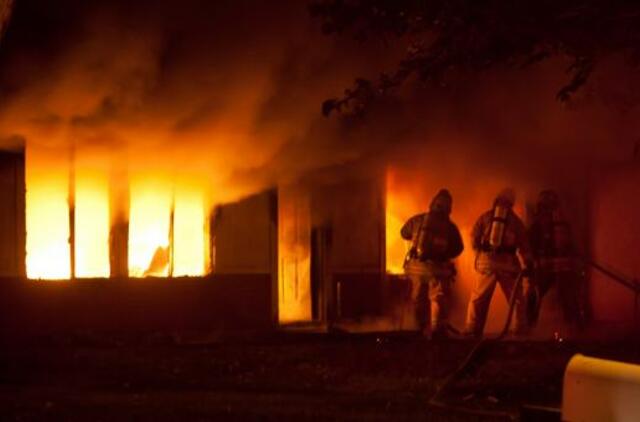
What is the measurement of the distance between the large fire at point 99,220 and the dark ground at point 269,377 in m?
1.13

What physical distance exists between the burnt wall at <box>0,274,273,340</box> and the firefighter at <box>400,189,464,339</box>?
6.64ft

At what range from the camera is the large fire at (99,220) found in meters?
12.0

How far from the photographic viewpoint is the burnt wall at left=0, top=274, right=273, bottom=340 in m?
11.8

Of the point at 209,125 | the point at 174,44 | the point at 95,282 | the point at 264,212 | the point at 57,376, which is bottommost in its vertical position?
the point at 57,376

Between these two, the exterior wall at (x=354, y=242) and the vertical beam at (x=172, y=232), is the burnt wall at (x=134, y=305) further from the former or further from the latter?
the exterior wall at (x=354, y=242)

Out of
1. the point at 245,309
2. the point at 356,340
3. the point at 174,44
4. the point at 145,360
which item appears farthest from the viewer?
the point at 245,309

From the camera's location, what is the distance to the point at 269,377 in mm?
9516

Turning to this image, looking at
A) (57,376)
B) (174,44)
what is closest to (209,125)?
(174,44)

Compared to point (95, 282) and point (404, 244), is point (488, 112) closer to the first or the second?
point (404, 244)

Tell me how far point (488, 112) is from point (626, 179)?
2254 millimetres

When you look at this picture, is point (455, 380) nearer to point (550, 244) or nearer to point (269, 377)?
point (269, 377)

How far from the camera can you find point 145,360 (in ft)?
33.5

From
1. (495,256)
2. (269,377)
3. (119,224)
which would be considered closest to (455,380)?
(269,377)

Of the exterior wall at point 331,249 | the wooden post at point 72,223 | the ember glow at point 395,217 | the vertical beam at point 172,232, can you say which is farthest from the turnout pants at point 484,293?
the wooden post at point 72,223
